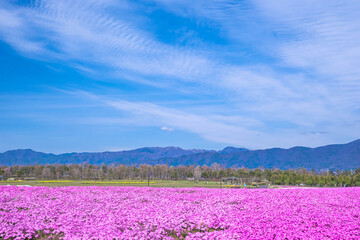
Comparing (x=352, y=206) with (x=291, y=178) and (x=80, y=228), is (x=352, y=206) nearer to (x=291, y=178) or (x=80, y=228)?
(x=80, y=228)

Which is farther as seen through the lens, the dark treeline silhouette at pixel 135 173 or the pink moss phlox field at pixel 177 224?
the dark treeline silhouette at pixel 135 173

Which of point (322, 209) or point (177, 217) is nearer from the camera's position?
point (177, 217)

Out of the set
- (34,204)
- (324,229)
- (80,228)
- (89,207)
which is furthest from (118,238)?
(34,204)

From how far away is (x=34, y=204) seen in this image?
17406 millimetres

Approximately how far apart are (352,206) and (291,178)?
72363mm

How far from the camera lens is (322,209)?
55.1 feet

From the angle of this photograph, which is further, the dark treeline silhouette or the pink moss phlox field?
the dark treeline silhouette

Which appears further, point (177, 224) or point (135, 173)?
point (135, 173)

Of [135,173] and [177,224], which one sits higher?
[177,224]

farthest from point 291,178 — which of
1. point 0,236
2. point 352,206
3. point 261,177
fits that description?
point 0,236

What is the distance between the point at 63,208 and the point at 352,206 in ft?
61.4

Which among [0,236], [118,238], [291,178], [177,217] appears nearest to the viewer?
[118,238]

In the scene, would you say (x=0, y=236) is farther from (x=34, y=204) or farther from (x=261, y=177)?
(x=261, y=177)

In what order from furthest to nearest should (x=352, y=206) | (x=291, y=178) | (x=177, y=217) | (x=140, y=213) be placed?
(x=291, y=178)
(x=352, y=206)
(x=140, y=213)
(x=177, y=217)
